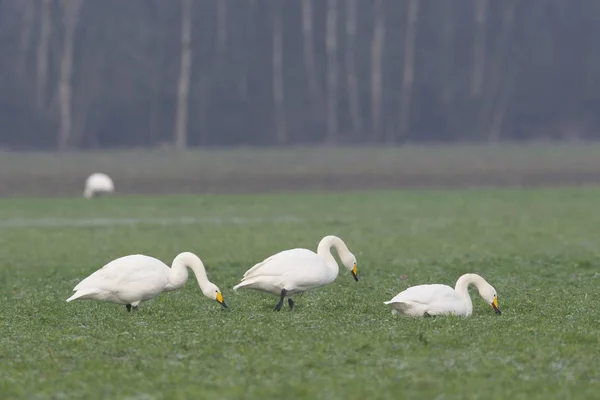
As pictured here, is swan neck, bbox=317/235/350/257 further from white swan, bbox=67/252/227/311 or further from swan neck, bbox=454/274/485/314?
swan neck, bbox=454/274/485/314

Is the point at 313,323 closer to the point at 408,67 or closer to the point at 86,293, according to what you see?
the point at 86,293

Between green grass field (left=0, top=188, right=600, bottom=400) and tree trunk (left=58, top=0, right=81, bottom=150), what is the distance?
39340mm

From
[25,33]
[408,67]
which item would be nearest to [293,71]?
[408,67]

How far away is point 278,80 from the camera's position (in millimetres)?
81875

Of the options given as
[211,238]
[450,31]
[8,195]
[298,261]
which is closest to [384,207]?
[211,238]

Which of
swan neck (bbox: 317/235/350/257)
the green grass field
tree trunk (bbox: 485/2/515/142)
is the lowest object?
the green grass field

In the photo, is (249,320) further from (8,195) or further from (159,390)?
(8,195)

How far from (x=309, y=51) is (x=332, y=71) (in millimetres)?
2769

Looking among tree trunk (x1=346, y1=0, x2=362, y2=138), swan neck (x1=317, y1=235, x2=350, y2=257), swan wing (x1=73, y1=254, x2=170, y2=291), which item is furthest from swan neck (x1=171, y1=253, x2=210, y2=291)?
tree trunk (x1=346, y1=0, x2=362, y2=138)

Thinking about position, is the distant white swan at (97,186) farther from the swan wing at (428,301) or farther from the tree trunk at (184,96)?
the swan wing at (428,301)

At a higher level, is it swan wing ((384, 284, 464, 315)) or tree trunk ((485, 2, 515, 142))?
tree trunk ((485, 2, 515, 142))

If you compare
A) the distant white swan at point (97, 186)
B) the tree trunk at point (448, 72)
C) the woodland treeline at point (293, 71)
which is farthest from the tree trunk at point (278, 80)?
the distant white swan at point (97, 186)

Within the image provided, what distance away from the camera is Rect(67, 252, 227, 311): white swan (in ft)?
50.7

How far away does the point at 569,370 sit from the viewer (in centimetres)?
1134
